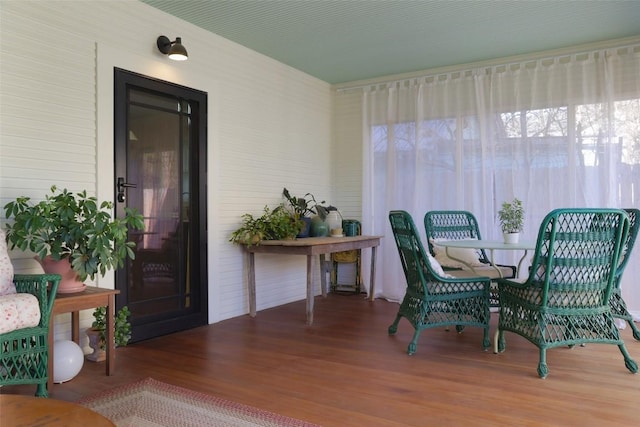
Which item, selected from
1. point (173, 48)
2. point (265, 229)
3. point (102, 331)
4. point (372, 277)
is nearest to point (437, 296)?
point (265, 229)

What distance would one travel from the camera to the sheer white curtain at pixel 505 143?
4.41 m

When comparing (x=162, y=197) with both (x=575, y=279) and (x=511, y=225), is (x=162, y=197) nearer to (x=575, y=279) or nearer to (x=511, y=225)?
(x=511, y=225)

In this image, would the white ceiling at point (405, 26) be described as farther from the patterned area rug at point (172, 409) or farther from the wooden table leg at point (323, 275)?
the patterned area rug at point (172, 409)

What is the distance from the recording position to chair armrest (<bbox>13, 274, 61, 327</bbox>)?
2453mm

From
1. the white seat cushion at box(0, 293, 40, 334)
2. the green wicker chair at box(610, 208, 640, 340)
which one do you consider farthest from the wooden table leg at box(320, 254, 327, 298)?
the white seat cushion at box(0, 293, 40, 334)

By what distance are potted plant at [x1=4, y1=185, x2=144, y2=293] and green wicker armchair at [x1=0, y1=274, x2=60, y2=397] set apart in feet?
0.80

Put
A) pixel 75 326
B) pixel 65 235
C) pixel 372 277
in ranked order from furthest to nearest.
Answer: pixel 372 277
pixel 75 326
pixel 65 235

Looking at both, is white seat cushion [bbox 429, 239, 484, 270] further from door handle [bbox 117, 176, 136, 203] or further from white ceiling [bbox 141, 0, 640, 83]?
door handle [bbox 117, 176, 136, 203]

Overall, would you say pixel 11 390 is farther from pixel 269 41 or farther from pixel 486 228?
pixel 486 228

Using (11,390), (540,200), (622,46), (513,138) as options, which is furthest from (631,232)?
(11,390)

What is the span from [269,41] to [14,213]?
273cm

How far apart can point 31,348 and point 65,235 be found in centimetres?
65

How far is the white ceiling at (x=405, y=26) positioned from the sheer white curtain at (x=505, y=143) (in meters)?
0.31

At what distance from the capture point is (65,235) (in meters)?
2.77
